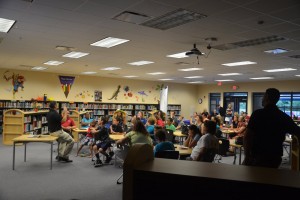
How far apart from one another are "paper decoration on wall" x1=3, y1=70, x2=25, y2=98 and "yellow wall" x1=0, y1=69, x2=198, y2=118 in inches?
2.5

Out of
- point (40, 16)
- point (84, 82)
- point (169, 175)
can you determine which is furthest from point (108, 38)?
point (84, 82)

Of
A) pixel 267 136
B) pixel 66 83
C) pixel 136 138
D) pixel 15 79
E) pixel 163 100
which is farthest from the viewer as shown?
pixel 163 100

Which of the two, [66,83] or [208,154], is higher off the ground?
[66,83]

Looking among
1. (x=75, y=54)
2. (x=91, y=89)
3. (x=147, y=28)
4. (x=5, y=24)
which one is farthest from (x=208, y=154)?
(x=91, y=89)

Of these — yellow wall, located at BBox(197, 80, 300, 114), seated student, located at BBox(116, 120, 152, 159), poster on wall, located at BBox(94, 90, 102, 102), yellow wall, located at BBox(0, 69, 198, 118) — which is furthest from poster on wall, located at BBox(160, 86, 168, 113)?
seated student, located at BBox(116, 120, 152, 159)

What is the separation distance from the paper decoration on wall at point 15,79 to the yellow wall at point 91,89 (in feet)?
0.21

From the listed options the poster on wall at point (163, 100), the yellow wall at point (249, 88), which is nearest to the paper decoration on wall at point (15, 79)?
the poster on wall at point (163, 100)

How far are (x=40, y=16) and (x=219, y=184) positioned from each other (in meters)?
4.50

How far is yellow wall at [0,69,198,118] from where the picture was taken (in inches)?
515

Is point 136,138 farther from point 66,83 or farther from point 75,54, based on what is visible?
point 66,83

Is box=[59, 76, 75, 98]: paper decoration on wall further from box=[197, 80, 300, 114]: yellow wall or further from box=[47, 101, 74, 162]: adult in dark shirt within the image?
box=[197, 80, 300, 114]: yellow wall

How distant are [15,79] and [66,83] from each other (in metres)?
2.51

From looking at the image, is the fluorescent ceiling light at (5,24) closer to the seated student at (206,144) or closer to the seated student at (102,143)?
the seated student at (102,143)

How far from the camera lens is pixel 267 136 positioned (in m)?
2.43
